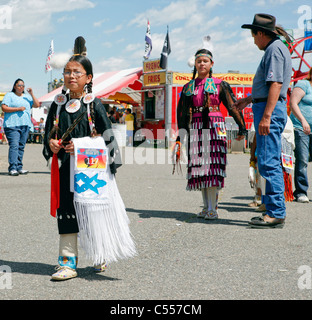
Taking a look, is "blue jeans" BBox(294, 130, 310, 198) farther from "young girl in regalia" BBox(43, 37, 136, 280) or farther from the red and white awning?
the red and white awning

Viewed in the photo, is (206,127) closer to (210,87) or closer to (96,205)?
(210,87)

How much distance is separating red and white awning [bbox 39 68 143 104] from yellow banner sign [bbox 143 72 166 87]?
2.26 feet

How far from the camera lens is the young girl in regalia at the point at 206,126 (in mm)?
5551

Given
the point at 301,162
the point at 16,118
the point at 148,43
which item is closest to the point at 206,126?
the point at 301,162

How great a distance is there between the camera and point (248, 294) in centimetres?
314

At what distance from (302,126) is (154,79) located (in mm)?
17947

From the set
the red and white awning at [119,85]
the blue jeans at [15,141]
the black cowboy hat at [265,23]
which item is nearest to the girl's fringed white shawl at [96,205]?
the black cowboy hat at [265,23]

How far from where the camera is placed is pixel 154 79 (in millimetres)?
24438

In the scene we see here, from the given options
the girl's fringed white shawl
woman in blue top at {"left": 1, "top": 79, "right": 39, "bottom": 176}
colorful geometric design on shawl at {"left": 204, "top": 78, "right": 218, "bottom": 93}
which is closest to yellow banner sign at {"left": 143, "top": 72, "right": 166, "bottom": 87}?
woman in blue top at {"left": 1, "top": 79, "right": 39, "bottom": 176}

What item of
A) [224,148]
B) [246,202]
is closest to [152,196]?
[246,202]

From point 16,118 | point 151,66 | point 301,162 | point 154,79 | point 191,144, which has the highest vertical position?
point 151,66

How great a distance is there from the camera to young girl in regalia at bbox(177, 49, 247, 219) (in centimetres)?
555

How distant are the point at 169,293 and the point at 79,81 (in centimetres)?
162
